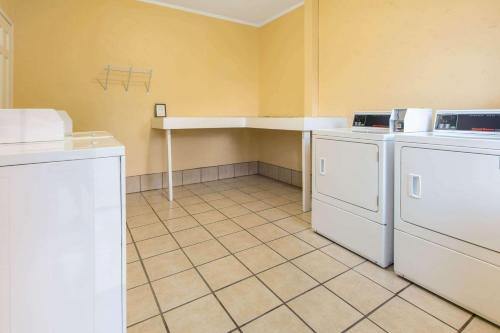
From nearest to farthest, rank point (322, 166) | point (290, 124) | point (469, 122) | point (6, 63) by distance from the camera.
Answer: point (469, 122), point (322, 166), point (6, 63), point (290, 124)

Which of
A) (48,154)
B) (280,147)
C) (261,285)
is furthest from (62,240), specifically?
(280,147)

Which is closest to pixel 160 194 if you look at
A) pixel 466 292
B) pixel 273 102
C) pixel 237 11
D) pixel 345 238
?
pixel 273 102

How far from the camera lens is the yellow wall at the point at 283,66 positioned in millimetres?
3580

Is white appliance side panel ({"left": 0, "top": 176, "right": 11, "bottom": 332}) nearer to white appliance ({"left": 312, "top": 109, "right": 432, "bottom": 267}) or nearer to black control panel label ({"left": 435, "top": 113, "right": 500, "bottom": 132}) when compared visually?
white appliance ({"left": 312, "top": 109, "right": 432, "bottom": 267})

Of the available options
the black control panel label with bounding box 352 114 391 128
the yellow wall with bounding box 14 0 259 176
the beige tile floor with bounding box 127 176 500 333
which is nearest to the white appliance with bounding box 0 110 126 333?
the beige tile floor with bounding box 127 176 500 333

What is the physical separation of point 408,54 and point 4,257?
273cm

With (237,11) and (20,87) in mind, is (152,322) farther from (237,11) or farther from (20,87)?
(237,11)

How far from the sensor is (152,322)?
1311mm

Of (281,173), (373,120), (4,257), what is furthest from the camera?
(281,173)

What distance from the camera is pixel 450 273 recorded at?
1400mm

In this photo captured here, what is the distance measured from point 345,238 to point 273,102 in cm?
261

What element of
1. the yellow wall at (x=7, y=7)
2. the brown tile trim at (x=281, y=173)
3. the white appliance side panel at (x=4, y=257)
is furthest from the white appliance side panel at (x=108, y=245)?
the brown tile trim at (x=281, y=173)

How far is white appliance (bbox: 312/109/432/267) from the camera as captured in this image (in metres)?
1.74

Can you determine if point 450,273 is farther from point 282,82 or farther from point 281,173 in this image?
point 282,82
